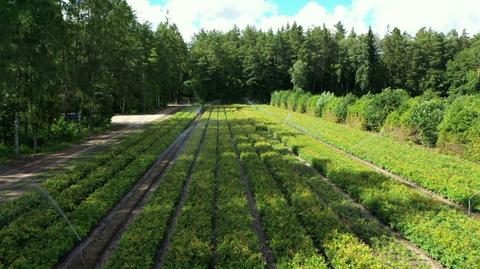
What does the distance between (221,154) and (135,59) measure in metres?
34.9

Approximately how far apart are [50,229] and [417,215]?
37.8 feet

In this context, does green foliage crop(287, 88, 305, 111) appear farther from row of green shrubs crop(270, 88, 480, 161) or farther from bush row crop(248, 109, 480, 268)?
bush row crop(248, 109, 480, 268)

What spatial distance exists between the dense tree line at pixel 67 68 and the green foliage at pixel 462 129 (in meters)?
25.3

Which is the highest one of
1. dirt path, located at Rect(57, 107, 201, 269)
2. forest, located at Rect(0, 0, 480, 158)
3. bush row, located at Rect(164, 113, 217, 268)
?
forest, located at Rect(0, 0, 480, 158)

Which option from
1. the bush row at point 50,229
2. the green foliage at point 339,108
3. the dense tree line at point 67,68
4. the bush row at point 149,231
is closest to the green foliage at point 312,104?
the green foliage at point 339,108

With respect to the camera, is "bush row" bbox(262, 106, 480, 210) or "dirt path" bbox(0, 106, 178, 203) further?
"dirt path" bbox(0, 106, 178, 203)

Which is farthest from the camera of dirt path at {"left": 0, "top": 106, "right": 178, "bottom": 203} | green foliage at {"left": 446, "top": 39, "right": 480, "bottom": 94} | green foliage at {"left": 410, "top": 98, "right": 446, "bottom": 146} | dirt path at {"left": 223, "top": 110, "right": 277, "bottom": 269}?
green foliage at {"left": 446, "top": 39, "right": 480, "bottom": 94}

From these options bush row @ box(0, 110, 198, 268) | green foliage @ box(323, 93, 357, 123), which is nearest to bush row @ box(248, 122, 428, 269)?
bush row @ box(0, 110, 198, 268)

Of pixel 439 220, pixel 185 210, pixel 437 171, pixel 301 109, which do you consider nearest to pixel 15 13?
pixel 185 210

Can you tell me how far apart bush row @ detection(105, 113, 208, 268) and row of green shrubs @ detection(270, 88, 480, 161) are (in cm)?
1712

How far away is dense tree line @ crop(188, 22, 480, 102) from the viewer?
84.9 metres

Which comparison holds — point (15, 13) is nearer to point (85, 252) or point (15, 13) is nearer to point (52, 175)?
point (52, 175)

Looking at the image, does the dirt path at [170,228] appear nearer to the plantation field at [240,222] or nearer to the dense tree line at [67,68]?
the plantation field at [240,222]

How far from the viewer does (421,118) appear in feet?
83.9
